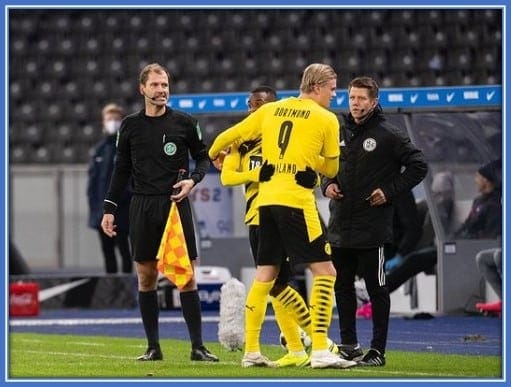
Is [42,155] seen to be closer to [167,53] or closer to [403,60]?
[167,53]

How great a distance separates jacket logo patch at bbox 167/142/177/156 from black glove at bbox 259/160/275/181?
3.78 ft

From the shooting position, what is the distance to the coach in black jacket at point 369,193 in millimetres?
10234

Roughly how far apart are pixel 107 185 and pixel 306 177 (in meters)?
10.2

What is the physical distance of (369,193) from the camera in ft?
33.8

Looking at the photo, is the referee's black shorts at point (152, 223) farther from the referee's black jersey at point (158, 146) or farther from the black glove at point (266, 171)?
the black glove at point (266, 171)

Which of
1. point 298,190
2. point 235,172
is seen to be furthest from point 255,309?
point 235,172

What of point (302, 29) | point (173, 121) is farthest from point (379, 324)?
Answer: point (302, 29)

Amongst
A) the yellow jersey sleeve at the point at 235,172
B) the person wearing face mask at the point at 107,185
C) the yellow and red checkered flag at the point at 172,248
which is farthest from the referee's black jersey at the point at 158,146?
the person wearing face mask at the point at 107,185

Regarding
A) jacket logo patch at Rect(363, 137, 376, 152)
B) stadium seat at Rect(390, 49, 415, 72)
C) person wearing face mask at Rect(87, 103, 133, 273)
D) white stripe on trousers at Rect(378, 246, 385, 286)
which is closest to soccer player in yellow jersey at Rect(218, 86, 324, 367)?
white stripe on trousers at Rect(378, 246, 385, 286)

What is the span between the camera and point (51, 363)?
1080 cm

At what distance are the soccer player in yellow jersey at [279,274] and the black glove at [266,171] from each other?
0.32 metres

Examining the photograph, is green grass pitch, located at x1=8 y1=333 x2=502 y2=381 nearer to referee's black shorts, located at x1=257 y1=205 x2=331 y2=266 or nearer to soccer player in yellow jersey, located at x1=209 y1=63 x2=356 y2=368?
soccer player in yellow jersey, located at x1=209 y1=63 x2=356 y2=368

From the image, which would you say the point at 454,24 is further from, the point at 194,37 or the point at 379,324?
the point at 379,324

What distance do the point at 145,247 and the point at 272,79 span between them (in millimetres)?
14858
